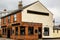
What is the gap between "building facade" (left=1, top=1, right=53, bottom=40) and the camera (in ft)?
110

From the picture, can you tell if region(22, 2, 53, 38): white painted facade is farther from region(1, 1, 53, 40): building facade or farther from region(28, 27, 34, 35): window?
region(28, 27, 34, 35): window

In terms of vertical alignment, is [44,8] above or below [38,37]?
above

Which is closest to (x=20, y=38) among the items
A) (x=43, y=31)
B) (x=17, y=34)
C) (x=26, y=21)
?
(x=17, y=34)

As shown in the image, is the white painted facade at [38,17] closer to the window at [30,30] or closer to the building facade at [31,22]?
the building facade at [31,22]

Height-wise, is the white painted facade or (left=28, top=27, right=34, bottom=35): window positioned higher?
the white painted facade

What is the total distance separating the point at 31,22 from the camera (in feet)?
115

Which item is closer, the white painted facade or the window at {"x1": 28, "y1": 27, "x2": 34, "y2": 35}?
the window at {"x1": 28, "y1": 27, "x2": 34, "y2": 35}

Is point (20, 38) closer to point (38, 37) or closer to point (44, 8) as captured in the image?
point (38, 37)

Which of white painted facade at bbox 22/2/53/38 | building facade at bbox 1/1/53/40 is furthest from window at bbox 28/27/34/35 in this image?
white painted facade at bbox 22/2/53/38

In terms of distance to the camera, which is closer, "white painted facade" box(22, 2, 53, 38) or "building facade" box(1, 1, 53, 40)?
"building facade" box(1, 1, 53, 40)

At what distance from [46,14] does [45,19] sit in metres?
1.36

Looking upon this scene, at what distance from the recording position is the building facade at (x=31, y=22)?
3350cm

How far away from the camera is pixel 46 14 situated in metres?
38.9

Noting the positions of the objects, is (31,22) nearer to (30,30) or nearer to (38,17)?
(30,30)
